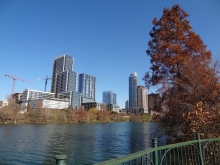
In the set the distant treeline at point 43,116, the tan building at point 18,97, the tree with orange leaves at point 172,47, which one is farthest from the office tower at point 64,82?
the tree with orange leaves at point 172,47

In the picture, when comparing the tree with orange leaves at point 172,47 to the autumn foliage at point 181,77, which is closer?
the autumn foliage at point 181,77

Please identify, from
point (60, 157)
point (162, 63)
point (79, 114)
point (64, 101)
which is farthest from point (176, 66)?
point (64, 101)

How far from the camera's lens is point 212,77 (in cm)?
1017

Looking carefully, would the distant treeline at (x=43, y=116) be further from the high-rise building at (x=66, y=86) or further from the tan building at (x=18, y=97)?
the tan building at (x=18, y=97)

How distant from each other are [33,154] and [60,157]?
46.5 ft

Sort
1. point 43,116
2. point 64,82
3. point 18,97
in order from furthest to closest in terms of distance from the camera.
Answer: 1. point 64,82
2. point 18,97
3. point 43,116

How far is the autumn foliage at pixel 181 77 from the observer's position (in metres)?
9.59

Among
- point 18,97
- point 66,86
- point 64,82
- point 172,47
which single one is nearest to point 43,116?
point 172,47

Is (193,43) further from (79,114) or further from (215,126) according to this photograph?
(79,114)

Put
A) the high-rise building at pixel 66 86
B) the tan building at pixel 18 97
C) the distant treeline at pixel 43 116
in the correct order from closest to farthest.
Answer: the distant treeline at pixel 43 116 → the tan building at pixel 18 97 → the high-rise building at pixel 66 86

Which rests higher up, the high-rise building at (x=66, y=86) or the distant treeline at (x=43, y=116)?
the high-rise building at (x=66, y=86)

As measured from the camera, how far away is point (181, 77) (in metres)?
12.3

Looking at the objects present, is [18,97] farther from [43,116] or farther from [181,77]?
[181,77]

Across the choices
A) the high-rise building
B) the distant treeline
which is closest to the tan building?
the high-rise building
